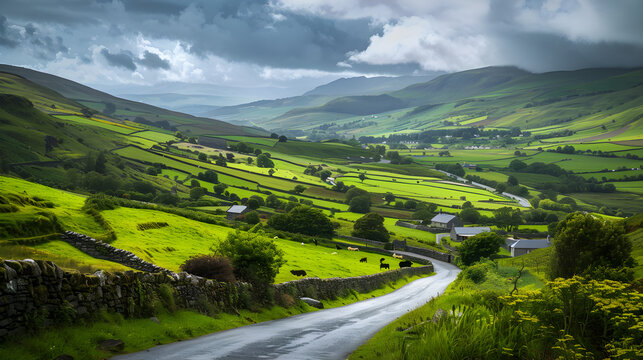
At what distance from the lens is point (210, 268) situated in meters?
28.8

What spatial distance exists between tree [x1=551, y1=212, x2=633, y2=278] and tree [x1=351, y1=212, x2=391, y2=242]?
6845cm

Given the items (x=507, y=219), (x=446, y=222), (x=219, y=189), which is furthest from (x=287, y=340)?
(x=507, y=219)

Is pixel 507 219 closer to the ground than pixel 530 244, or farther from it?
farther from it

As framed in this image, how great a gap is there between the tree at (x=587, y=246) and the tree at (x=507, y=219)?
106983 mm

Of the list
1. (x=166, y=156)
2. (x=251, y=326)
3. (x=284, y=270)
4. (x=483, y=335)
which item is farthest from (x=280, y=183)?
(x=483, y=335)

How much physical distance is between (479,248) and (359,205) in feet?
188

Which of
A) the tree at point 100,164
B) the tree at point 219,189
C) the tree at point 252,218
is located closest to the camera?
the tree at point 252,218

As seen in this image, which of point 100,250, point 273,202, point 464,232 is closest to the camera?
point 100,250

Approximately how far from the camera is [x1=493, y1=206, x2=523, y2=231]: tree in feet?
484

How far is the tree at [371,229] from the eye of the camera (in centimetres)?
11219

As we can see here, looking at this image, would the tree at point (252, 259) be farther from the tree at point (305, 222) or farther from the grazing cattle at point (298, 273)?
the tree at point (305, 222)

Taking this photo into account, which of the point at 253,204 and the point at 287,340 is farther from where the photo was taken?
the point at 253,204

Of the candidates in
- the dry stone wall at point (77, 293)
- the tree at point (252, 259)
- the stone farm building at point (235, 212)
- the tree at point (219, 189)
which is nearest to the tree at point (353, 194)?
the tree at point (219, 189)

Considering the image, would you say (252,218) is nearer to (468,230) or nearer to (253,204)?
(253,204)
